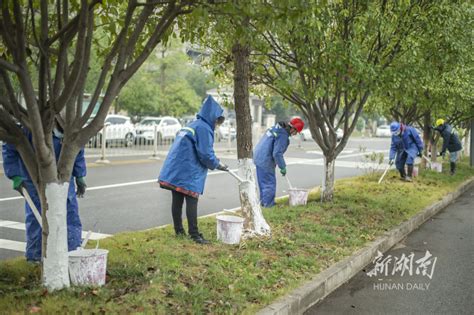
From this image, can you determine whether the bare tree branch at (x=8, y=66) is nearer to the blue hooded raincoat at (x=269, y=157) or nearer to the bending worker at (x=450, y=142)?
the blue hooded raincoat at (x=269, y=157)

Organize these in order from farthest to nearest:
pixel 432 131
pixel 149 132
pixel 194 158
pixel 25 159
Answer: pixel 149 132, pixel 432 131, pixel 194 158, pixel 25 159

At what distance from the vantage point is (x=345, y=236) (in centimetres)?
709

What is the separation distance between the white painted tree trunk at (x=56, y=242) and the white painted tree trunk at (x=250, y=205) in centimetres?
287

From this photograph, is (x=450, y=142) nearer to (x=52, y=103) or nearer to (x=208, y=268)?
(x=208, y=268)

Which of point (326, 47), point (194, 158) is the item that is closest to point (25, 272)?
point (194, 158)

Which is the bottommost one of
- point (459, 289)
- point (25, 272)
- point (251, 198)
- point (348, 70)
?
point (459, 289)

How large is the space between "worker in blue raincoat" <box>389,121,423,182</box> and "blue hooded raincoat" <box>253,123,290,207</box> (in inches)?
215

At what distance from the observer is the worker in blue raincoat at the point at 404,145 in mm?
13570

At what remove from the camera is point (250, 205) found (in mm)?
6699

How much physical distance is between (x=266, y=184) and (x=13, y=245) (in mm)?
4121

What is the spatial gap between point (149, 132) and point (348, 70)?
19.5 metres

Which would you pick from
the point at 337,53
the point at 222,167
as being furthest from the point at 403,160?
the point at 222,167

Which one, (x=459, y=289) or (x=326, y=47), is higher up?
(x=326, y=47)

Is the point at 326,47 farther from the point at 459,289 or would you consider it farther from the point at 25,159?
the point at 25,159
